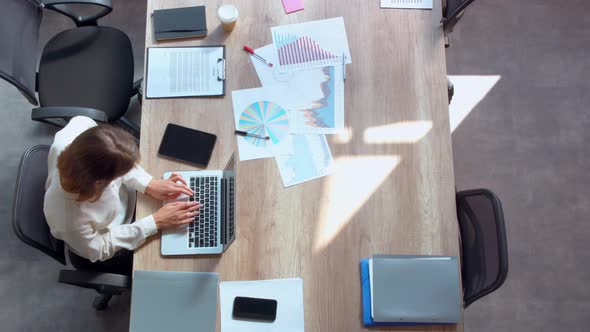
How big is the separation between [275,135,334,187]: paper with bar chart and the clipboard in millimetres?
338

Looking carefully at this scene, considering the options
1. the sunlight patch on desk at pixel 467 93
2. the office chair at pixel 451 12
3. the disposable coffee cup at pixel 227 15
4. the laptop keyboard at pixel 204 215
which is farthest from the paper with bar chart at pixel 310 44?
the sunlight patch on desk at pixel 467 93

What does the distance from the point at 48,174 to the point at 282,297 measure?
2.85 ft

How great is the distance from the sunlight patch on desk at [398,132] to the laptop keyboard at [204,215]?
1.88ft

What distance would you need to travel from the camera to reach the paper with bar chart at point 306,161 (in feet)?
5.24

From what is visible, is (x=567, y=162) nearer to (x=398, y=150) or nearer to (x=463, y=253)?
(x=463, y=253)

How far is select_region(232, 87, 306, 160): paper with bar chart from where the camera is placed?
1621 mm

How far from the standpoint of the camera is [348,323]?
1480mm

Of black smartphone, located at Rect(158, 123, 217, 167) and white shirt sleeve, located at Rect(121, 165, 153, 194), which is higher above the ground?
black smartphone, located at Rect(158, 123, 217, 167)

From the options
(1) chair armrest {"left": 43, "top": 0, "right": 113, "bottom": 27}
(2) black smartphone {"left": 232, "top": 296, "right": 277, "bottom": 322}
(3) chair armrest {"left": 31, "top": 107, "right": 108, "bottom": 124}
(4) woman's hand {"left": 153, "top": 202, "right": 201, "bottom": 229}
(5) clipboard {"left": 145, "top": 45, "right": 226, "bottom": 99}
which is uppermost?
(1) chair armrest {"left": 43, "top": 0, "right": 113, "bottom": 27}

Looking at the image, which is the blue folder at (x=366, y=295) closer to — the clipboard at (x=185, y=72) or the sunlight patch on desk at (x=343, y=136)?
the sunlight patch on desk at (x=343, y=136)

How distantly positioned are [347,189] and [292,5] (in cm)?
75

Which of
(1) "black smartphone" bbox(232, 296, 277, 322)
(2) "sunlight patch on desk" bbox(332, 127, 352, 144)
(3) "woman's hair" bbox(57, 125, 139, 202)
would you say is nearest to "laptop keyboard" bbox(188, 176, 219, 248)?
(1) "black smartphone" bbox(232, 296, 277, 322)

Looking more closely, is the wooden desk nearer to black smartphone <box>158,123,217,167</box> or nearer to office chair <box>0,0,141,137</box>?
black smartphone <box>158,123,217,167</box>

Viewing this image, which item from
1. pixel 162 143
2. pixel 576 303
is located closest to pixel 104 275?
pixel 162 143
